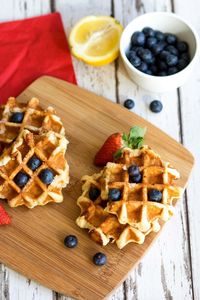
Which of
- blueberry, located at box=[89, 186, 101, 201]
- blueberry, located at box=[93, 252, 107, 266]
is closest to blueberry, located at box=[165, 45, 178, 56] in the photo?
blueberry, located at box=[89, 186, 101, 201]

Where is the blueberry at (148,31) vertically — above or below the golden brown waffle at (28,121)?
above

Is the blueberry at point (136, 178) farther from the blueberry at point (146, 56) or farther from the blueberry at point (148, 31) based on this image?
the blueberry at point (148, 31)

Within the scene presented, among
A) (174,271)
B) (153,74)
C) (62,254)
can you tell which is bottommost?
(174,271)

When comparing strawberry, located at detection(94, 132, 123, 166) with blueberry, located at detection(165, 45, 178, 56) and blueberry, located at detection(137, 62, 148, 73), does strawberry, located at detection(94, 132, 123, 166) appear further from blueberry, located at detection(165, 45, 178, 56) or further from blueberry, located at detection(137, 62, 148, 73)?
blueberry, located at detection(165, 45, 178, 56)

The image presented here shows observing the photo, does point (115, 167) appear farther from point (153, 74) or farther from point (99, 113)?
point (153, 74)

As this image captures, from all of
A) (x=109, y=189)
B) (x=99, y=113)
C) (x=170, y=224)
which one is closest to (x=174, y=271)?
(x=170, y=224)

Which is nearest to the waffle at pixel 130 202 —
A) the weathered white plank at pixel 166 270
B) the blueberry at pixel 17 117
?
the weathered white plank at pixel 166 270
